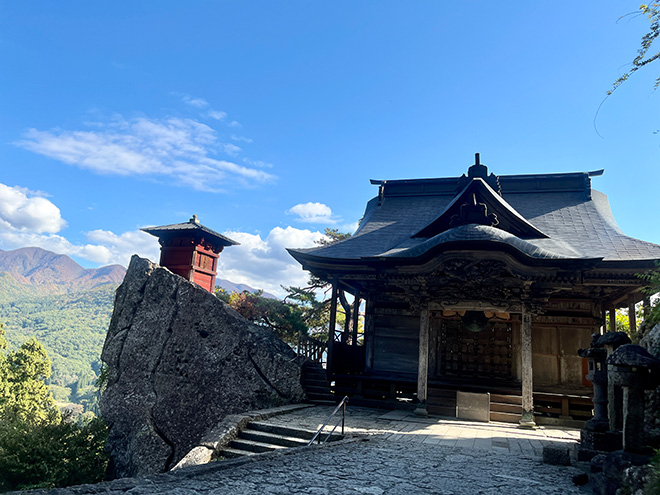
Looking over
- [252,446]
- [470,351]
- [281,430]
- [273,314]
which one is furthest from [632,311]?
[273,314]

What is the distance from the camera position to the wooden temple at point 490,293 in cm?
1133

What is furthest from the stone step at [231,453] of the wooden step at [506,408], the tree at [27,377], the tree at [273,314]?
the tree at [27,377]

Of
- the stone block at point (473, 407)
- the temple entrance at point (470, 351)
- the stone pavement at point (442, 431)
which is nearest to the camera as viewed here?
the stone pavement at point (442, 431)

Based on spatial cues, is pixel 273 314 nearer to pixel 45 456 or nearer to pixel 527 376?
pixel 45 456

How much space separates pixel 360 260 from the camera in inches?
521

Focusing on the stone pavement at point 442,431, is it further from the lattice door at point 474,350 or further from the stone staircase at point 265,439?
the lattice door at point 474,350

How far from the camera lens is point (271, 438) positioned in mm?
8812

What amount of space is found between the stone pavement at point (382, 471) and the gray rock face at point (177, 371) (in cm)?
662

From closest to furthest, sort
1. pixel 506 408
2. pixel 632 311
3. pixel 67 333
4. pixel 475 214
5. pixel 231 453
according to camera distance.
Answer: pixel 231 453 → pixel 506 408 → pixel 475 214 → pixel 632 311 → pixel 67 333

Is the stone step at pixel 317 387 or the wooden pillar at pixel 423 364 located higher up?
the wooden pillar at pixel 423 364

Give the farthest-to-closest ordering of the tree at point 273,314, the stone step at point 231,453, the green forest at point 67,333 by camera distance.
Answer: the green forest at point 67,333, the tree at point 273,314, the stone step at point 231,453

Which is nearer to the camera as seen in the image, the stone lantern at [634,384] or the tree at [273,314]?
the stone lantern at [634,384]

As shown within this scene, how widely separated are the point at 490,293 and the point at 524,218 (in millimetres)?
4566

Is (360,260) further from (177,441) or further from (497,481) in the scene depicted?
(177,441)
